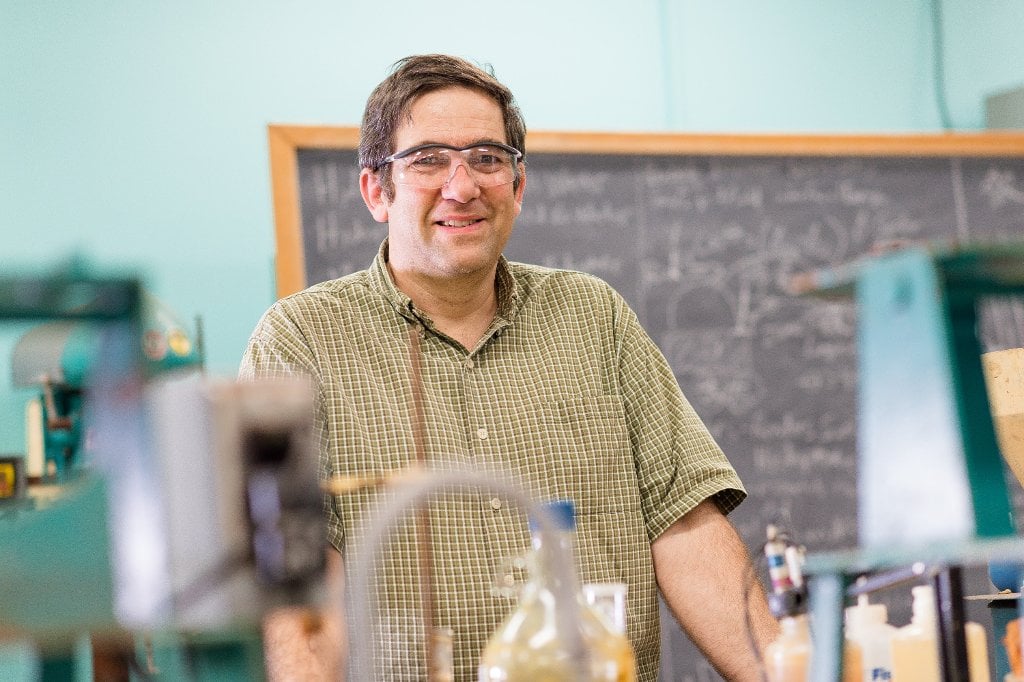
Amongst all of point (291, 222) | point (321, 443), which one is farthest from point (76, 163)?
point (321, 443)

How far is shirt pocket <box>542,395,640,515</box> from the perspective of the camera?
1901 mm

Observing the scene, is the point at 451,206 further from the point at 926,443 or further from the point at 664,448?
the point at 926,443

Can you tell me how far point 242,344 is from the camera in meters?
2.78

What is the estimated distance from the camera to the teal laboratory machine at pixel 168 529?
2.47ft

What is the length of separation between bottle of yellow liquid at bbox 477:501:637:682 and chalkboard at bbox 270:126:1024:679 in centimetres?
198

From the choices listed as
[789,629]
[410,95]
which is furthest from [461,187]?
[789,629]

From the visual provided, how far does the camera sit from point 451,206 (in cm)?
196

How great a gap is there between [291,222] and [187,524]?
82.1 inches

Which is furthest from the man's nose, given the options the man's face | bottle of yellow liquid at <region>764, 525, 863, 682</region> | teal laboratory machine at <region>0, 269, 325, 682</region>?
teal laboratory machine at <region>0, 269, 325, 682</region>

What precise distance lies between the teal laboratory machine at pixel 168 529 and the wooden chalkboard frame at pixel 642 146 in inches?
77.6

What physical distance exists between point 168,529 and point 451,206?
125 cm

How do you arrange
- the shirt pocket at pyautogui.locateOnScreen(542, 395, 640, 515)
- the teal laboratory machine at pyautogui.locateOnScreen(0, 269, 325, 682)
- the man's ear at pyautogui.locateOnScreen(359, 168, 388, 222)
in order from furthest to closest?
the man's ear at pyautogui.locateOnScreen(359, 168, 388, 222)
the shirt pocket at pyautogui.locateOnScreen(542, 395, 640, 515)
the teal laboratory machine at pyautogui.locateOnScreen(0, 269, 325, 682)

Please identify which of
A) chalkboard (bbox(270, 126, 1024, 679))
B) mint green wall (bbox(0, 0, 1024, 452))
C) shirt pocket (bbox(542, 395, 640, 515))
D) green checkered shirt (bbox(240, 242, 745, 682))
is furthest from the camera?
chalkboard (bbox(270, 126, 1024, 679))

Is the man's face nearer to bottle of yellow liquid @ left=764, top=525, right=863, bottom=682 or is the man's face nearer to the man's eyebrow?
the man's eyebrow
